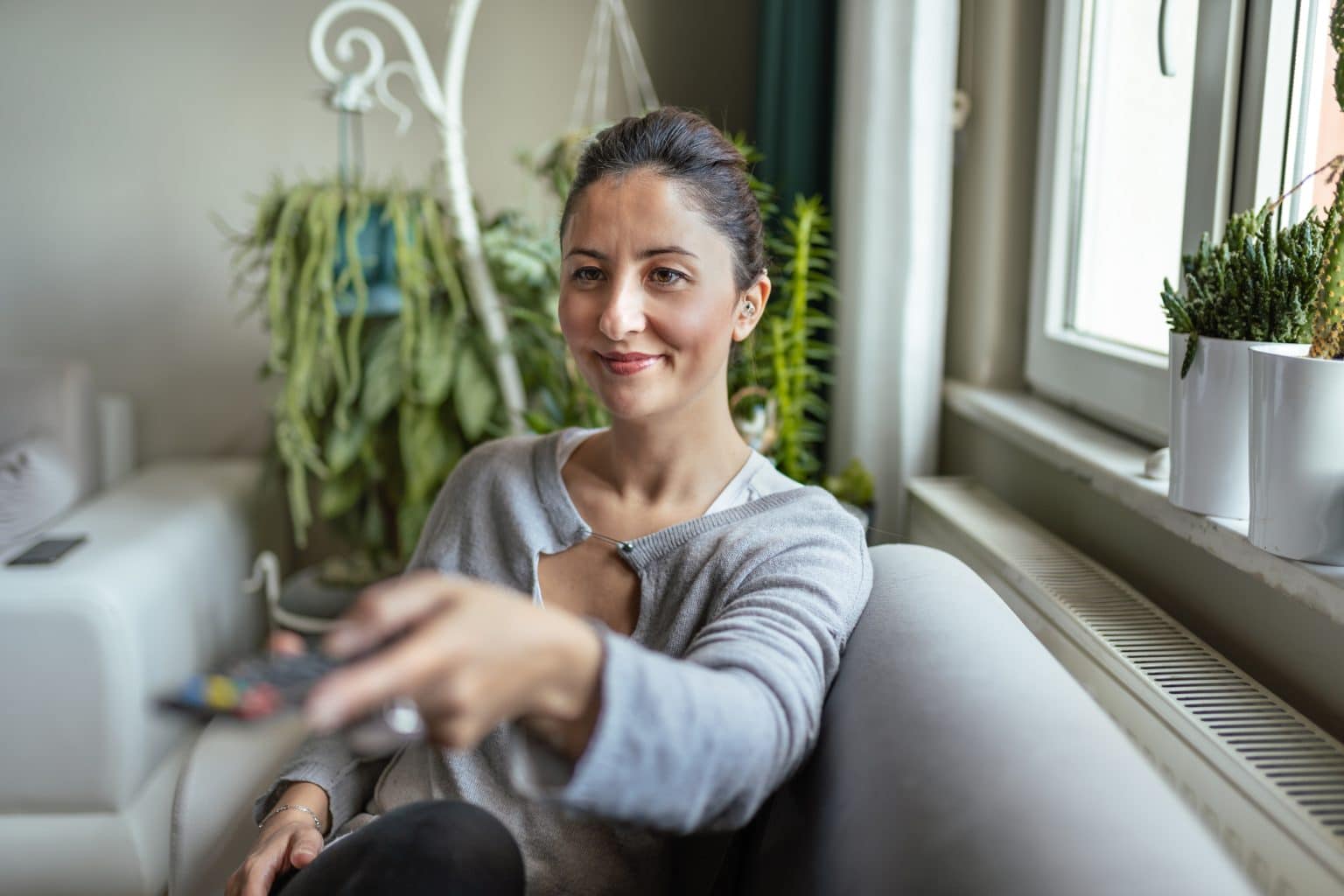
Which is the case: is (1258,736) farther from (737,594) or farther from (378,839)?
(378,839)

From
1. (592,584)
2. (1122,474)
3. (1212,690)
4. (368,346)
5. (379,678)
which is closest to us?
(379,678)

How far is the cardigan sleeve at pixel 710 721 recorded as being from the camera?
0.61 metres

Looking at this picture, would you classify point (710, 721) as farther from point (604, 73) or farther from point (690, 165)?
point (604, 73)

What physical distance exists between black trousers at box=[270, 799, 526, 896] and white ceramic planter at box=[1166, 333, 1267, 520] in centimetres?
70

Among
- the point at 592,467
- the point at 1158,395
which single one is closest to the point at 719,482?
the point at 592,467

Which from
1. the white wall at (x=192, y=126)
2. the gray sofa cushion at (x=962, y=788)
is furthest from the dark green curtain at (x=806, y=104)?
the gray sofa cushion at (x=962, y=788)

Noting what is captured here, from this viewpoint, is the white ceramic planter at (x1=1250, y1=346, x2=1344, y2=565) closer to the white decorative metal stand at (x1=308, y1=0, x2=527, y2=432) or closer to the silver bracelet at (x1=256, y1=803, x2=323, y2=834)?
the silver bracelet at (x1=256, y1=803, x2=323, y2=834)

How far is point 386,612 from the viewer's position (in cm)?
54

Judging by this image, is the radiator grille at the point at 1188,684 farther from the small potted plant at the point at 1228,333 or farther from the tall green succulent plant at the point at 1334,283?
the tall green succulent plant at the point at 1334,283

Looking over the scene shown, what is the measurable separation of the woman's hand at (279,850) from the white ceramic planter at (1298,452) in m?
0.84

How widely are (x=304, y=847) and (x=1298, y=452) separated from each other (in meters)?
0.88

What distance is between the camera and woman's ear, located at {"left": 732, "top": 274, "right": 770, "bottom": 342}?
1.12 metres

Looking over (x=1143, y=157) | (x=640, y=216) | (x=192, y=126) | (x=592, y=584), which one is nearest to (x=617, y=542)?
(x=592, y=584)

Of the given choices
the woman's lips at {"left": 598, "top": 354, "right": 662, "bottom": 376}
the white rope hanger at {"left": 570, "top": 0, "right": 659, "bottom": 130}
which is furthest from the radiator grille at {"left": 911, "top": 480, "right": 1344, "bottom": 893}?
the white rope hanger at {"left": 570, "top": 0, "right": 659, "bottom": 130}
